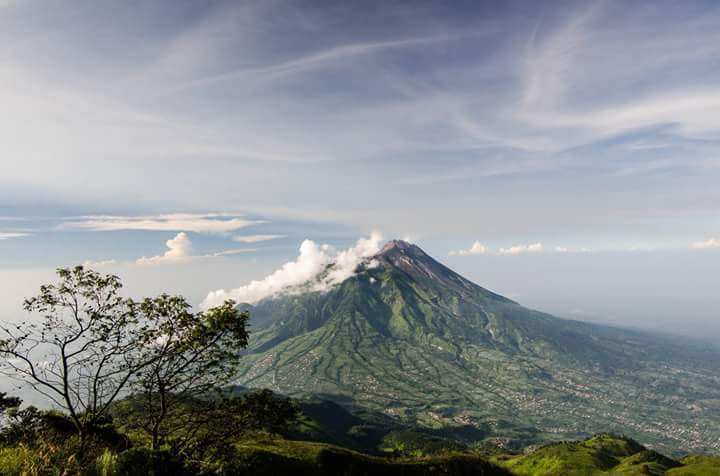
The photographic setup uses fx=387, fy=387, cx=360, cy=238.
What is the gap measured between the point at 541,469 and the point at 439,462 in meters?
158

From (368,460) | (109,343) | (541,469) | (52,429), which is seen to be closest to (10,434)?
(52,429)

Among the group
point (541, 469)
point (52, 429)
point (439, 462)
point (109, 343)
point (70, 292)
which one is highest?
point (70, 292)

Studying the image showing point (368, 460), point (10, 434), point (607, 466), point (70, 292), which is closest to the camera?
point (70, 292)

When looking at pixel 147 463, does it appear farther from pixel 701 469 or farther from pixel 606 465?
pixel 606 465

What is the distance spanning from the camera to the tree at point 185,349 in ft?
89.5

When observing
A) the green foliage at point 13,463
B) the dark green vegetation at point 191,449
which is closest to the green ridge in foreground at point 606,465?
the dark green vegetation at point 191,449

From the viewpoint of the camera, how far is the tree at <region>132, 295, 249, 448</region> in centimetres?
2727

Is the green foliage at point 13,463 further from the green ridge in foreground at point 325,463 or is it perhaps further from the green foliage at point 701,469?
the green foliage at point 701,469

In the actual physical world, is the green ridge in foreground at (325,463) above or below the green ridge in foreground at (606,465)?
above

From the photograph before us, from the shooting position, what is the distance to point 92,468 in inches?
738

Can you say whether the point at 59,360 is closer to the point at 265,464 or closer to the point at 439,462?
the point at 265,464

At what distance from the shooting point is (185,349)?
2753cm

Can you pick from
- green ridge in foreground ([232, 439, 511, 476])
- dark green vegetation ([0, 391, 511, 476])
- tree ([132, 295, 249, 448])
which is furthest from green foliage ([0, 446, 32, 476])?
green ridge in foreground ([232, 439, 511, 476])

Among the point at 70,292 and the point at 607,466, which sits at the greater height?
the point at 70,292
